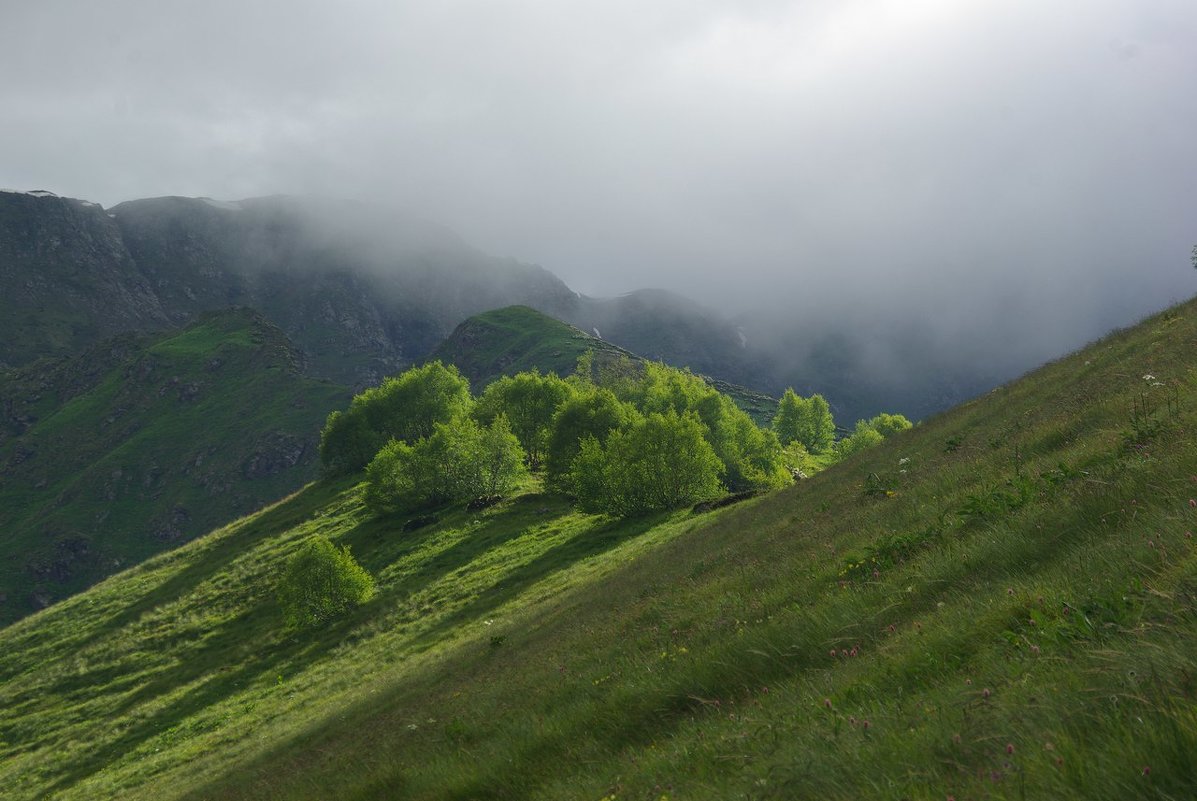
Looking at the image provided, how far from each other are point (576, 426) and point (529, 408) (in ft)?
71.9

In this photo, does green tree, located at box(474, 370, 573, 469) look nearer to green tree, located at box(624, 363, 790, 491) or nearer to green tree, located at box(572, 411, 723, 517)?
green tree, located at box(624, 363, 790, 491)

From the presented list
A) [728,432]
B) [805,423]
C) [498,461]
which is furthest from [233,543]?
[805,423]

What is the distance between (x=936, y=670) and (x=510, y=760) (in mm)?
5672

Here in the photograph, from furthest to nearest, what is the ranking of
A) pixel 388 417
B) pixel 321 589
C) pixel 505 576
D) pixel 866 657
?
pixel 388 417 < pixel 321 589 < pixel 505 576 < pixel 866 657

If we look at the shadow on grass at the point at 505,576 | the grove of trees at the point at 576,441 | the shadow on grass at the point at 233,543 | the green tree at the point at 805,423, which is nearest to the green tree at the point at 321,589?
the shadow on grass at the point at 505,576

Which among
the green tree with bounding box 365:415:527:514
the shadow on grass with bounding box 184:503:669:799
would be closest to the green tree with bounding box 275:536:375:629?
the shadow on grass with bounding box 184:503:669:799

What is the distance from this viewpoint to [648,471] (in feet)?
181

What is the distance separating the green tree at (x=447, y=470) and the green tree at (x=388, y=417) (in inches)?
999

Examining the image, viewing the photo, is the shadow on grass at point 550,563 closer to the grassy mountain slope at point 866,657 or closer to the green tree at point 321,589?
the grassy mountain slope at point 866,657

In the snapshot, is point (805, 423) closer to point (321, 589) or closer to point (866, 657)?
point (321, 589)

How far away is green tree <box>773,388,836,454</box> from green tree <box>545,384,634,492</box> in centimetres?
6063

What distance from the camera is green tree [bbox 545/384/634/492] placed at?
69.8 m

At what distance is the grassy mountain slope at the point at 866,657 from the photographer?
3846mm

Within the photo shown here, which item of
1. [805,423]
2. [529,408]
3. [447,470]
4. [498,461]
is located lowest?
[805,423]
